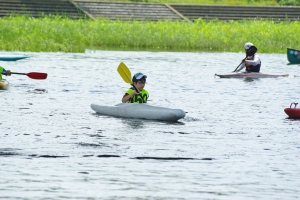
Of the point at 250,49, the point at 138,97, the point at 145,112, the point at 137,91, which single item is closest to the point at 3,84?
the point at 138,97

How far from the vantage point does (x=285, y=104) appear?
20.6m

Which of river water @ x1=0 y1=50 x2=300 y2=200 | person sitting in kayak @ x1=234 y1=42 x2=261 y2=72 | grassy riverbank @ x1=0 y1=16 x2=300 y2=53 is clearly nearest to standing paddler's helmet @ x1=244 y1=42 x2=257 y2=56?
person sitting in kayak @ x1=234 y1=42 x2=261 y2=72

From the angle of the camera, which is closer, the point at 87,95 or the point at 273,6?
the point at 87,95

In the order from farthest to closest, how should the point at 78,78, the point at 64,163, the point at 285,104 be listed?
1. the point at 78,78
2. the point at 285,104
3. the point at 64,163

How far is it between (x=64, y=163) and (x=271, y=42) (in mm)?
30999

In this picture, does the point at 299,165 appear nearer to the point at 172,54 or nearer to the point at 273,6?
the point at 172,54

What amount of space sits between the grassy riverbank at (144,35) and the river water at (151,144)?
12034 mm

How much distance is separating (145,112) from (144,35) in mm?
24844

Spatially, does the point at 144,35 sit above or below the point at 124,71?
below

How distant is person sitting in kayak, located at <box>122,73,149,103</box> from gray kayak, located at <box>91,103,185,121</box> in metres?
0.17

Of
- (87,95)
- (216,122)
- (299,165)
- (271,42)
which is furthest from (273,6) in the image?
(299,165)

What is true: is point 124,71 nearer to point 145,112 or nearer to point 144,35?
point 145,112

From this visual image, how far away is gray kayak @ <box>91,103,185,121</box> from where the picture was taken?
16234 mm

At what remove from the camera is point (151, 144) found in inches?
547
